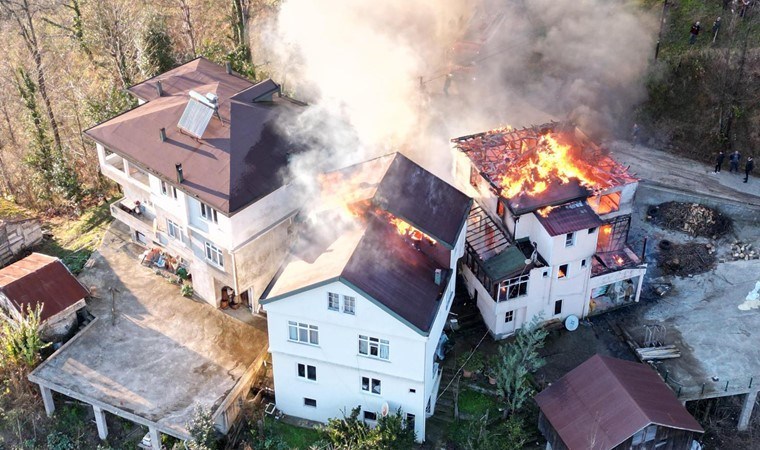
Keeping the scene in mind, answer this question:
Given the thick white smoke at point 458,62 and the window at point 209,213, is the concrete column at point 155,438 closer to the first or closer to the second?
the window at point 209,213

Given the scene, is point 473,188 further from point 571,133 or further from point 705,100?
point 705,100

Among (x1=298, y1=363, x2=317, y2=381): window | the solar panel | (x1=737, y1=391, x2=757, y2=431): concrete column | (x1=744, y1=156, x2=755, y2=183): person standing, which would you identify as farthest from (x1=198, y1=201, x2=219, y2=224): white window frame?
(x1=744, y1=156, x2=755, y2=183): person standing

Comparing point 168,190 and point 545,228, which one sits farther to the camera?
point 168,190

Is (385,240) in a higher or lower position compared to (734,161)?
higher

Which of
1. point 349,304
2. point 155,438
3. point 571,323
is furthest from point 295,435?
point 571,323

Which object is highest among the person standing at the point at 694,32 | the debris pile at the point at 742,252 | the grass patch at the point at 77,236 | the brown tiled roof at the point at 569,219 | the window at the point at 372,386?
the person standing at the point at 694,32

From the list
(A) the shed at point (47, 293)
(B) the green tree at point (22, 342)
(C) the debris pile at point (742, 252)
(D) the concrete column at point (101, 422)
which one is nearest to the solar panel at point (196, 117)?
(A) the shed at point (47, 293)

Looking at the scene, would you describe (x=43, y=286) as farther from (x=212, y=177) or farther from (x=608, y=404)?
(x=608, y=404)
